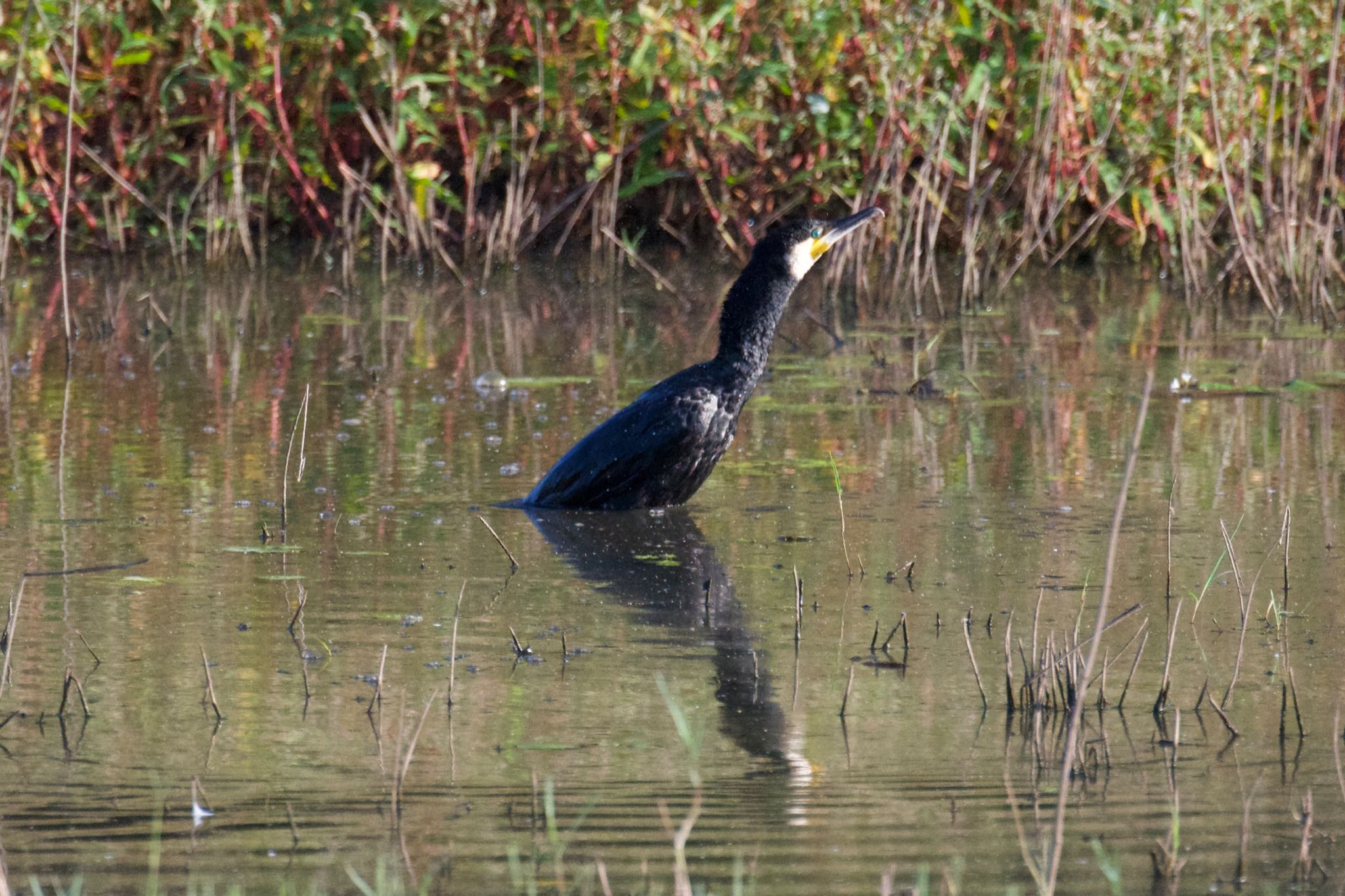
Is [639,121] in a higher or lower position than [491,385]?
higher

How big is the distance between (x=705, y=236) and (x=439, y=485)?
6467 mm

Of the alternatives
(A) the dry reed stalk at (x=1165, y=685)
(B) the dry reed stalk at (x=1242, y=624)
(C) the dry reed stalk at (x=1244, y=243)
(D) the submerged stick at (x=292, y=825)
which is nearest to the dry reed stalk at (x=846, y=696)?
(A) the dry reed stalk at (x=1165, y=685)

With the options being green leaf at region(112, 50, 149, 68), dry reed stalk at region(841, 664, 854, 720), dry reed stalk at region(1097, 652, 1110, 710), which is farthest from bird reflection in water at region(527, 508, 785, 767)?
green leaf at region(112, 50, 149, 68)

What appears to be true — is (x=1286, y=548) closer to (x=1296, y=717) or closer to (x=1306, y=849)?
(x=1296, y=717)

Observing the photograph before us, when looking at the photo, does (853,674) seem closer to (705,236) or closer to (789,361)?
(789,361)

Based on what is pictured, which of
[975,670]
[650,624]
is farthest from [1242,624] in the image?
[650,624]

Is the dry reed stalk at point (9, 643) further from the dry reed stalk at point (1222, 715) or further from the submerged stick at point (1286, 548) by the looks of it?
the submerged stick at point (1286, 548)

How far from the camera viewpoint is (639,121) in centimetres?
1170

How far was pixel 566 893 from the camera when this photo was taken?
9.60 feet

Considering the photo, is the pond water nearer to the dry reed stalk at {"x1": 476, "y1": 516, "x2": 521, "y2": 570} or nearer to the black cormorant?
the dry reed stalk at {"x1": 476, "y1": 516, "x2": 521, "y2": 570}

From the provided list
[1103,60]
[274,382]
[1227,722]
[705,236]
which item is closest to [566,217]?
[705,236]

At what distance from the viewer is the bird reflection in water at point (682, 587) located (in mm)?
Result: 3885

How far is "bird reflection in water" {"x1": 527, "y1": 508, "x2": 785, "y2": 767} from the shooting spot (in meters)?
3.88

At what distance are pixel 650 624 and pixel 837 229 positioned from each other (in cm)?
224
